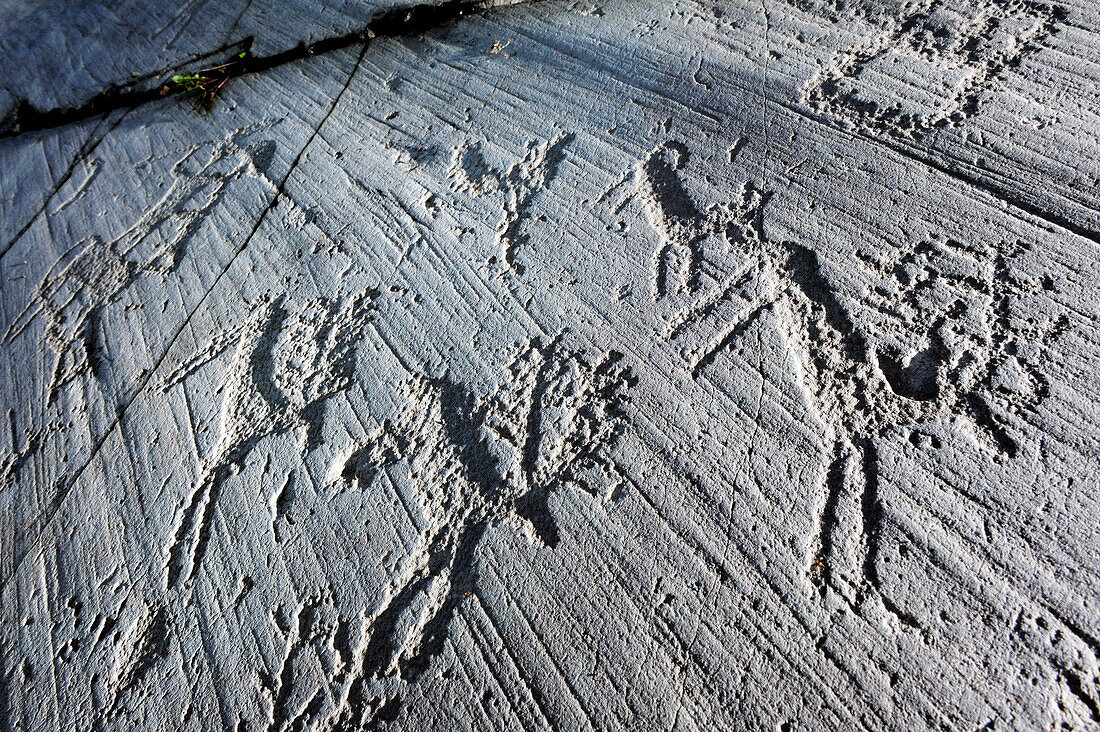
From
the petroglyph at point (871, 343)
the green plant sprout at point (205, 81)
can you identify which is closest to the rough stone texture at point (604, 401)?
the petroglyph at point (871, 343)

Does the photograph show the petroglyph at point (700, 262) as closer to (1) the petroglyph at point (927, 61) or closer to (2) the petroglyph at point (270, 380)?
(1) the petroglyph at point (927, 61)

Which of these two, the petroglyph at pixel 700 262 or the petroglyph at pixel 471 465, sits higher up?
the petroglyph at pixel 700 262

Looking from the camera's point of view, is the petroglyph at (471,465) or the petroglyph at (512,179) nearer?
the petroglyph at (471,465)

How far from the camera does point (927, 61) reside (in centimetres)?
147

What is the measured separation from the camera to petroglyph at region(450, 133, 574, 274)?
148 cm

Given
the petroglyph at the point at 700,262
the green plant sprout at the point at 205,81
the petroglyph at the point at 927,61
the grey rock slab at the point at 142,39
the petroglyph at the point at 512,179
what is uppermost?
the grey rock slab at the point at 142,39

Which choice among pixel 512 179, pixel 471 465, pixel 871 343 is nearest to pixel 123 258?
pixel 512 179

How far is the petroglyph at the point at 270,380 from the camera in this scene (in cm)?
126

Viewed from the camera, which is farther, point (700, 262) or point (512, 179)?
point (512, 179)

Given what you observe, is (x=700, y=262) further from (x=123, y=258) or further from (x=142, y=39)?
(x=142, y=39)

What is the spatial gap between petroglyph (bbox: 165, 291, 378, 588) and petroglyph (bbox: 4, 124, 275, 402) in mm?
321

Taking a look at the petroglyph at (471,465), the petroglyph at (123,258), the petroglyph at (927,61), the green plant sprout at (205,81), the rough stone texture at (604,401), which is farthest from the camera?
the green plant sprout at (205,81)

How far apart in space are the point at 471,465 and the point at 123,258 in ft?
3.85

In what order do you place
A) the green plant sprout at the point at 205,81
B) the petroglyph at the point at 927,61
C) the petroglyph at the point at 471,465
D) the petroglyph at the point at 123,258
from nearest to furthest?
the petroglyph at the point at 471,465, the petroglyph at the point at 927,61, the petroglyph at the point at 123,258, the green plant sprout at the point at 205,81
